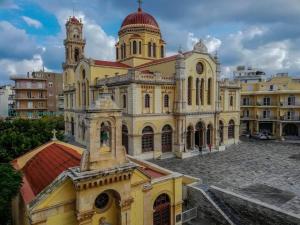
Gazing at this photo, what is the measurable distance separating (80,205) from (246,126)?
140ft

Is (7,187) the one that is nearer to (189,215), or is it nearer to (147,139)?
(189,215)

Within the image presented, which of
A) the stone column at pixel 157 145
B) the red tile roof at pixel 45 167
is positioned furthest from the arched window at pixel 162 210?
the stone column at pixel 157 145

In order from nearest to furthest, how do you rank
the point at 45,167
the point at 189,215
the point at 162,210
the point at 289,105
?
the point at 45,167, the point at 162,210, the point at 189,215, the point at 289,105

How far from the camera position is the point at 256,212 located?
13.8 metres

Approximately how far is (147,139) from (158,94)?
518 cm

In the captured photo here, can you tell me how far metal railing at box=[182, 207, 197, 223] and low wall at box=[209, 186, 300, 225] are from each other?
6.39ft

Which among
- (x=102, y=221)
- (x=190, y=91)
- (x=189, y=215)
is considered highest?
(x=190, y=91)

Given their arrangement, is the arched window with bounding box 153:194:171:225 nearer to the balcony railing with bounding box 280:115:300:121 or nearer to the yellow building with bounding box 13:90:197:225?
the yellow building with bounding box 13:90:197:225

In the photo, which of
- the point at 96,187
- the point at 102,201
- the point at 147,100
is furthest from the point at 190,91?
the point at 96,187

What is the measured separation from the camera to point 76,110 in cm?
3653

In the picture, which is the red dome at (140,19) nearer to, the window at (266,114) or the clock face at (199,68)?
the clock face at (199,68)

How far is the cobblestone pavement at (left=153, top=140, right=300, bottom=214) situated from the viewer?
16500 millimetres

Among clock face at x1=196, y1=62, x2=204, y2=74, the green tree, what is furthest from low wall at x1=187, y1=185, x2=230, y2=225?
clock face at x1=196, y1=62, x2=204, y2=74

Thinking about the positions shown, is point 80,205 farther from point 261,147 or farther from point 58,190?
point 261,147
